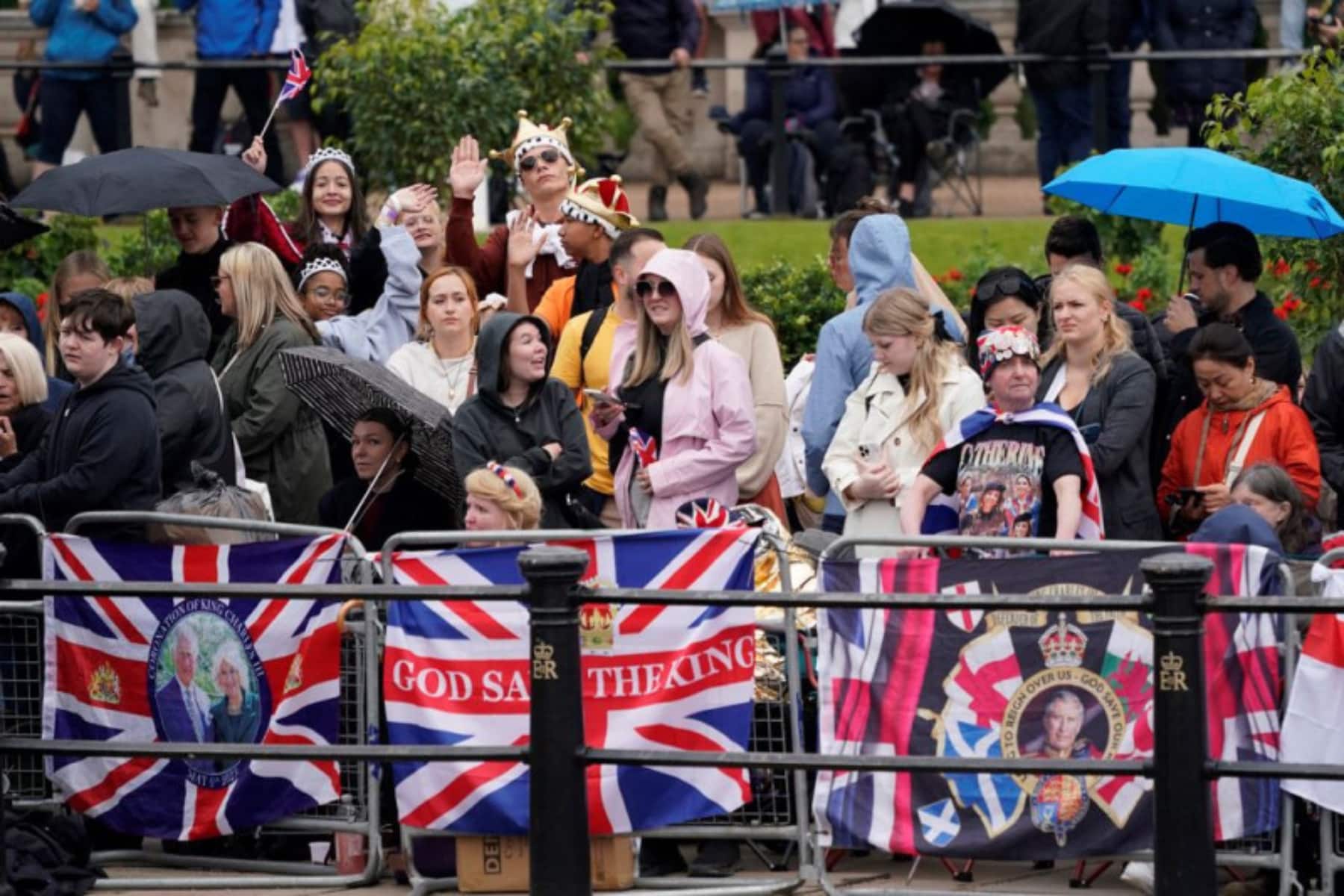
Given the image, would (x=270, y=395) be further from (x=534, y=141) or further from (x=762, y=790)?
(x=762, y=790)

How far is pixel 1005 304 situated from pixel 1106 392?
610 millimetres

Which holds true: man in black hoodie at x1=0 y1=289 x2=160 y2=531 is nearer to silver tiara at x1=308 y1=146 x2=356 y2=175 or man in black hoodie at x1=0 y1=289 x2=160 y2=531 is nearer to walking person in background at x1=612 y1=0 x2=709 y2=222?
silver tiara at x1=308 y1=146 x2=356 y2=175

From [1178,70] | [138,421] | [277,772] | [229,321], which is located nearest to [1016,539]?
[277,772]

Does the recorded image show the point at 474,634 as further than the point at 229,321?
No

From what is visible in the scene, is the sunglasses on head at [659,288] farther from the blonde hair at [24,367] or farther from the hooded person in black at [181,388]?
the blonde hair at [24,367]

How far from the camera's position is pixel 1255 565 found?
8.59 metres

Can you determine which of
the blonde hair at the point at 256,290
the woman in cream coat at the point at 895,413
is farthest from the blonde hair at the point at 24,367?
the woman in cream coat at the point at 895,413

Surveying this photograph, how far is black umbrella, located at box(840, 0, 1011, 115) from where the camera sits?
19.2m

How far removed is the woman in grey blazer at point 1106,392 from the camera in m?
10.3

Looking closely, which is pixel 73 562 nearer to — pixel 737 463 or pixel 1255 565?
pixel 737 463

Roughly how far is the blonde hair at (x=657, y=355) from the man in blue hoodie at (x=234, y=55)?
27.3 feet

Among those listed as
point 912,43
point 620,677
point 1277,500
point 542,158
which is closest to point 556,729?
point 620,677

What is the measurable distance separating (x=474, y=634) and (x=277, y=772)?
91 centimetres

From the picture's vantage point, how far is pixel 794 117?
19.1 metres
